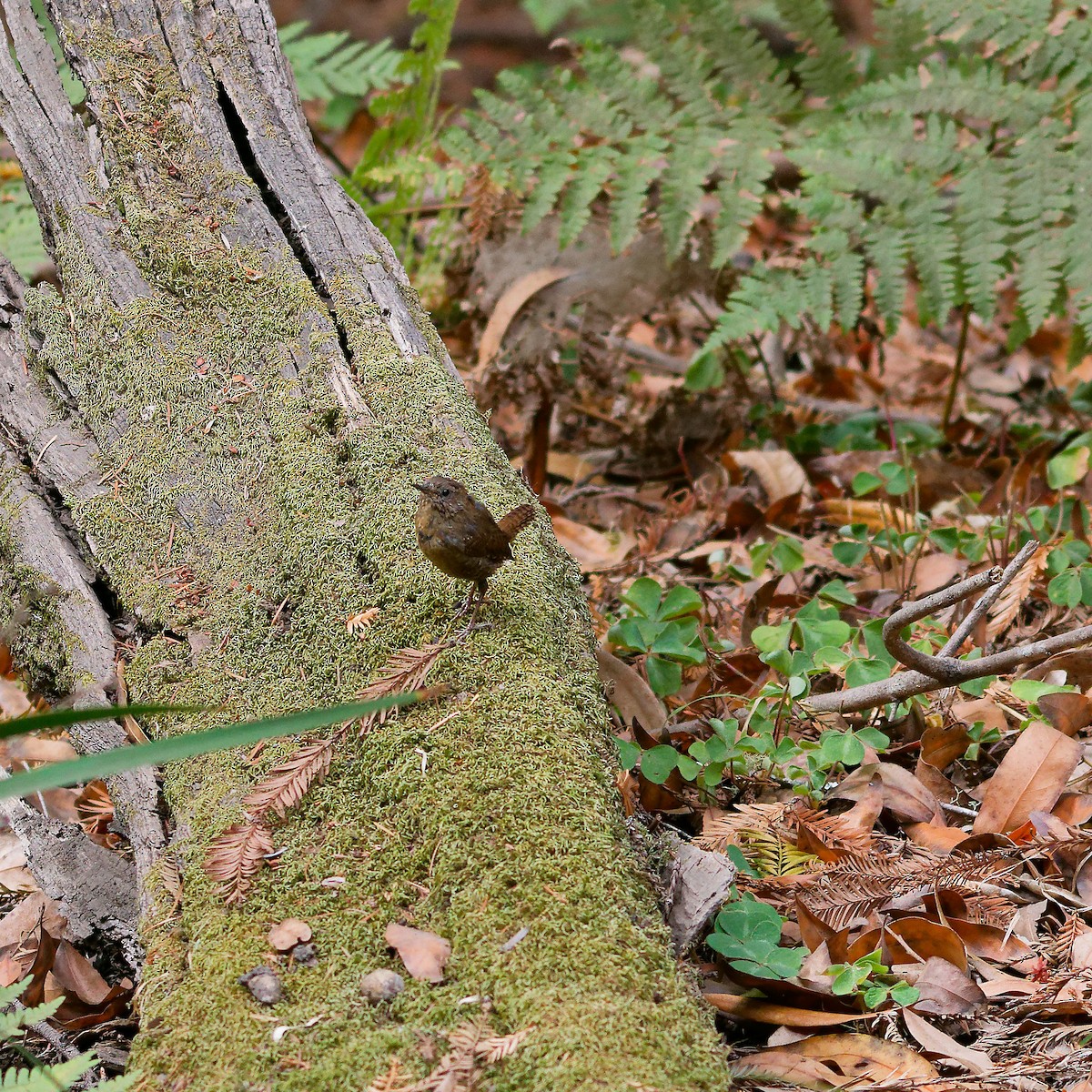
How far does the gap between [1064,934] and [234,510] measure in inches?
75.5

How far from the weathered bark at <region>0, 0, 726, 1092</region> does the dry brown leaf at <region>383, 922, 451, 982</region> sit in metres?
0.02

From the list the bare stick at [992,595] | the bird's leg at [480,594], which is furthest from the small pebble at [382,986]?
the bare stick at [992,595]

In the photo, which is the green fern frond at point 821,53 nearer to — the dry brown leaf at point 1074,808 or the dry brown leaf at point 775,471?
the dry brown leaf at point 775,471

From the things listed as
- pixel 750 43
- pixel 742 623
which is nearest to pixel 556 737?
pixel 742 623

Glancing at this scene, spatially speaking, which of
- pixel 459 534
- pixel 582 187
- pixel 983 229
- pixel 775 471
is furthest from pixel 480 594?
pixel 983 229

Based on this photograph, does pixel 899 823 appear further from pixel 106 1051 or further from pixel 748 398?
pixel 748 398

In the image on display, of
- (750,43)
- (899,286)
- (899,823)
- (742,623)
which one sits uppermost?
(750,43)

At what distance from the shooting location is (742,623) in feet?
10.1

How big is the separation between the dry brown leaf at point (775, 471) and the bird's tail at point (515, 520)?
1930 mm

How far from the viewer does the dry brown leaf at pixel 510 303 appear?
423cm

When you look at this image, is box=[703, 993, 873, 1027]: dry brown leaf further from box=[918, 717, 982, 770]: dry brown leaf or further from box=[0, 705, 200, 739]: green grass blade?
box=[0, 705, 200, 739]: green grass blade

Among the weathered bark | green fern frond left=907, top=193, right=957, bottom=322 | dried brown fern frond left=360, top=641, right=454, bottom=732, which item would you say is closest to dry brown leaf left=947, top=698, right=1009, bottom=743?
the weathered bark

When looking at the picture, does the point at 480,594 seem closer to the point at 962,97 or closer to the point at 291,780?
the point at 291,780

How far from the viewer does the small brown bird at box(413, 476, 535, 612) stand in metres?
1.94
